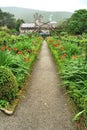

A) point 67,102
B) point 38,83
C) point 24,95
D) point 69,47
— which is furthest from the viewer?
point 69,47

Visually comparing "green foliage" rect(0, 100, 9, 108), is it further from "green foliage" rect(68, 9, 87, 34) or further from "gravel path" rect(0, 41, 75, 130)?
"green foliage" rect(68, 9, 87, 34)

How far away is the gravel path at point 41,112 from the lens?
5418 millimetres

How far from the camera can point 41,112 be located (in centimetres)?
617

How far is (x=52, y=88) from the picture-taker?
8484 mm

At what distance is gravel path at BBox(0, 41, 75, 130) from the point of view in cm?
542

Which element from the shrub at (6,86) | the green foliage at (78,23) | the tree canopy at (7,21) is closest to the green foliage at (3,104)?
the shrub at (6,86)

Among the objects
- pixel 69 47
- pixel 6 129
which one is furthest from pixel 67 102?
pixel 69 47

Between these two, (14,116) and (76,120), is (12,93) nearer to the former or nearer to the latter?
(14,116)

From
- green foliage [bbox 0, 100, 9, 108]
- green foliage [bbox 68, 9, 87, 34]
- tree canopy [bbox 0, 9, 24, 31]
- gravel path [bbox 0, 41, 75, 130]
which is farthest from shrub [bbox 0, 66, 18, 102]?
tree canopy [bbox 0, 9, 24, 31]

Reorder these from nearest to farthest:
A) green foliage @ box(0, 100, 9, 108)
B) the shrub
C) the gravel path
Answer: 1. the gravel path
2. green foliage @ box(0, 100, 9, 108)
3. the shrub

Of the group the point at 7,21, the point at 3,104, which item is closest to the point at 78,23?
the point at 7,21

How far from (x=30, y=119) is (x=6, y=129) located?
68cm

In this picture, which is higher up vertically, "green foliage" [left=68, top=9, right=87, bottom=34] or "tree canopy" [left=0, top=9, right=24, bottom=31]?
"green foliage" [left=68, top=9, right=87, bottom=34]

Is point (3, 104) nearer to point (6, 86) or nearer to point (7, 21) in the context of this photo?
point (6, 86)
